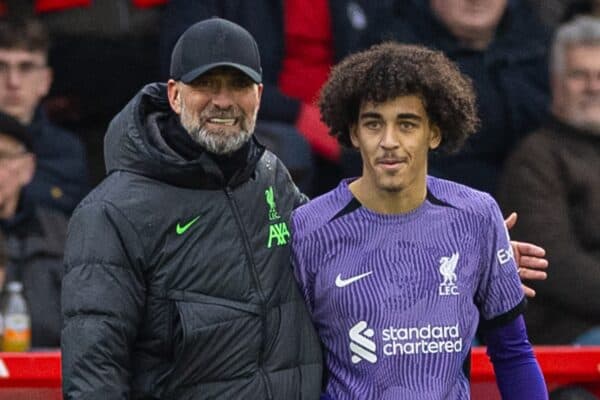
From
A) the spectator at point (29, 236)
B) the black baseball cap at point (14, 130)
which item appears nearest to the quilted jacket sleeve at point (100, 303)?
the spectator at point (29, 236)

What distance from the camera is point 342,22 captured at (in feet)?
25.1

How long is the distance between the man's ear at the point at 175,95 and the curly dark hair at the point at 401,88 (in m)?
0.42

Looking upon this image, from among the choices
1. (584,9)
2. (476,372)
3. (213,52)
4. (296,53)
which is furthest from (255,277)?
(584,9)

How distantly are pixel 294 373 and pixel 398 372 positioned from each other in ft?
0.97

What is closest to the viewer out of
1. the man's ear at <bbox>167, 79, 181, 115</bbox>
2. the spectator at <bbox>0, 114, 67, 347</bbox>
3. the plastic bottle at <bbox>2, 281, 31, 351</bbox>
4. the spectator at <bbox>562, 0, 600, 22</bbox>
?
the man's ear at <bbox>167, 79, 181, 115</bbox>

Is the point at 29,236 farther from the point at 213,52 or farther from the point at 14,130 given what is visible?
the point at 213,52

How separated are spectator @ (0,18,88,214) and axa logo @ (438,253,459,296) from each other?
289 cm

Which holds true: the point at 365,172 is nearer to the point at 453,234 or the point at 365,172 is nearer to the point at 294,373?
the point at 453,234

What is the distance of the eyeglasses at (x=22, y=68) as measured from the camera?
7234 millimetres

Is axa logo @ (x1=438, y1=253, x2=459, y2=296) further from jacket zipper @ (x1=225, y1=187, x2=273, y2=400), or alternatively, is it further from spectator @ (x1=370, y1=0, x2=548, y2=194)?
spectator @ (x1=370, y1=0, x2=548, y2=194)

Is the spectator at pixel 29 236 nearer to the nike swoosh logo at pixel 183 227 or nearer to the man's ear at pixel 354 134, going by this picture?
the nike swoosh logo at pixel 183 227

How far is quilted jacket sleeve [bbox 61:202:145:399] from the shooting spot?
178 inches

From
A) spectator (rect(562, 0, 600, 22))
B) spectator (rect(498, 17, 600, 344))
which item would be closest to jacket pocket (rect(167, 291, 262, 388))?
spectator (rect(498, 17, 600, 344))

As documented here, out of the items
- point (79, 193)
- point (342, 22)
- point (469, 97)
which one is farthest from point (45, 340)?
point (469, 97)
